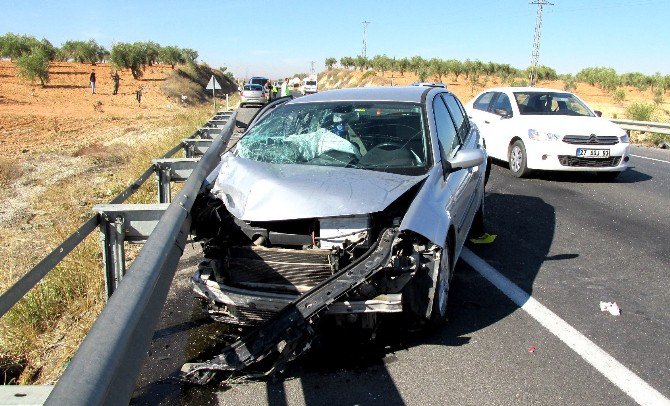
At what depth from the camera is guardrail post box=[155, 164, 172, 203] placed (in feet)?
20.3

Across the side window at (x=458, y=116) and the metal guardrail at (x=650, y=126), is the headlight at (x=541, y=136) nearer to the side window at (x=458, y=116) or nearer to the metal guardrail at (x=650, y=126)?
the side window at (x=458, y=116)

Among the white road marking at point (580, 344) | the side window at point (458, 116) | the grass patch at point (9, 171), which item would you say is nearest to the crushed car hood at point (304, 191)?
the white road marking at point (580, 344)

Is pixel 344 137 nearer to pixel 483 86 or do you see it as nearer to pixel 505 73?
pixel 483 86

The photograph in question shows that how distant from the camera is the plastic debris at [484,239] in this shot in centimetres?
647

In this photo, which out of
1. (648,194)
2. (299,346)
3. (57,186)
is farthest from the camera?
(57,186)

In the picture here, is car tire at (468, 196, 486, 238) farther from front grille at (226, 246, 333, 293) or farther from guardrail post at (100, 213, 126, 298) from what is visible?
guardrail post at (100, 213, 126, 298)

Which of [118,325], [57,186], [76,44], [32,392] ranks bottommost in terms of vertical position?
[57,186]

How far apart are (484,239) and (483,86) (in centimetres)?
5807

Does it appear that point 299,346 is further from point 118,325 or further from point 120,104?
point 120,104

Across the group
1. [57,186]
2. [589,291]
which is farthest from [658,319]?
[57,186]

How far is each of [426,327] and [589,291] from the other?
6.28 ft

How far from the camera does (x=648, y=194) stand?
30.6 ft

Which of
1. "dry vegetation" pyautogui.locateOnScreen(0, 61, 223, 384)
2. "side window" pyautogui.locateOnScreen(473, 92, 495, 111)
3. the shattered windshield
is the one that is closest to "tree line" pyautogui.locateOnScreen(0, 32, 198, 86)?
"dry vegetation" pyautogui.locateOnScreen(0, 61, 223, 384)

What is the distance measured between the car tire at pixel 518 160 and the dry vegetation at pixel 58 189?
22.3 feet
